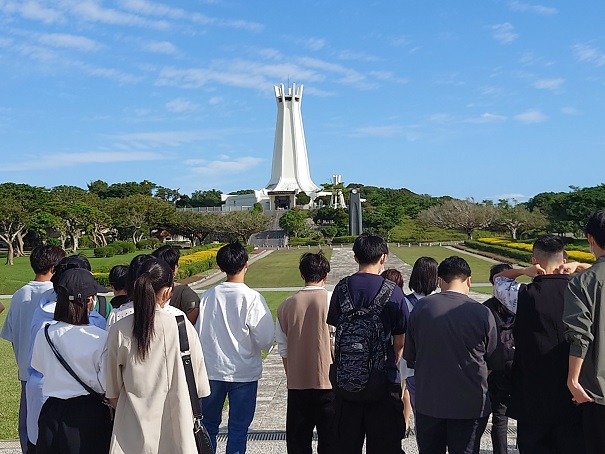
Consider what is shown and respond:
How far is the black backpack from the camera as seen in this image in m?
2.93

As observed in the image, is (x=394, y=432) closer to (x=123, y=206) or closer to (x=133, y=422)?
(x=133, y=422)

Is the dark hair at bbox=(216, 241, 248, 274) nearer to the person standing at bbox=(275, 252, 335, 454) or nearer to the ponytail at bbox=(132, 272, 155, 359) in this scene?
the person standing at bbox=(275, 252, 335, 454)

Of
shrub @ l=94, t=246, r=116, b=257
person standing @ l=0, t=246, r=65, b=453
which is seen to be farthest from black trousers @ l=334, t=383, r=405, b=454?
shrub @ l=94, t=246, r=116, b=257

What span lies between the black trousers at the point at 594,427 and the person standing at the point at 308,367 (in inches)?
52.2

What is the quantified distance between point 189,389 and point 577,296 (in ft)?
5.55

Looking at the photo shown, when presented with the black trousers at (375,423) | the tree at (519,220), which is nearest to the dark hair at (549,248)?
the black trousers at (375,423)

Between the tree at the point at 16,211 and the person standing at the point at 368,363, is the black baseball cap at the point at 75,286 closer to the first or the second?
the person standing at the point at 368,363

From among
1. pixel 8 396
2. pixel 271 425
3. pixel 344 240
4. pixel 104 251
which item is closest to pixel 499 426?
pixel 271 425

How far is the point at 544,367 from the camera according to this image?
2793 mm

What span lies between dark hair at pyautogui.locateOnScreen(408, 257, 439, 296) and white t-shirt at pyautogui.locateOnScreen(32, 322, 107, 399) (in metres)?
1.98

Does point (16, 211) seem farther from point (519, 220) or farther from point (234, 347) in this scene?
point (519, 220)

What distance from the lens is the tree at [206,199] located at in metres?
65.8

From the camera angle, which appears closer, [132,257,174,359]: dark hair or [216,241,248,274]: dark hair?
[132,257,174,359]: dark hair

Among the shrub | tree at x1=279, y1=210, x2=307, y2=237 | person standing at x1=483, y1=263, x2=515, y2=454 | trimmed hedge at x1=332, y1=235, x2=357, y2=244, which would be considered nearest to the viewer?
person standing at x1=483, y1=263, x2=515, y2=454
